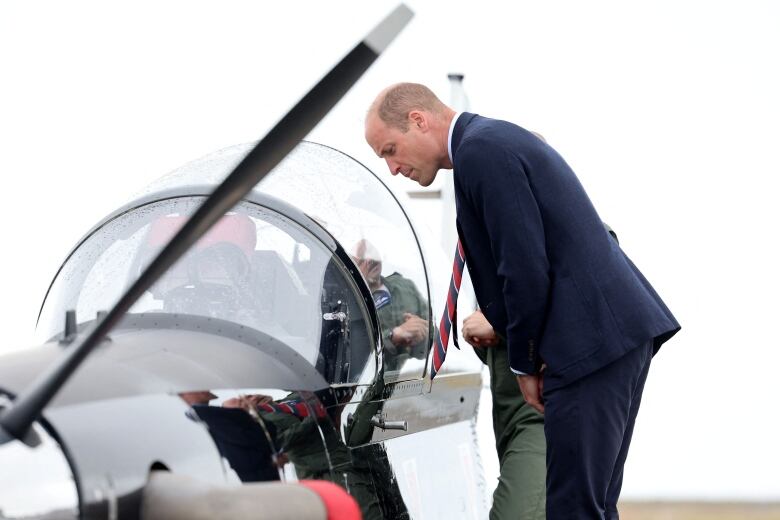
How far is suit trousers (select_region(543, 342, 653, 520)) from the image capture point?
3.45 meters

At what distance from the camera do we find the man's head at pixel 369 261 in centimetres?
352

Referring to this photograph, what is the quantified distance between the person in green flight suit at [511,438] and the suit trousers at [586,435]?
60cm

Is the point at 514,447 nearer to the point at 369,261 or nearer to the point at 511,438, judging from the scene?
the point at 511,438

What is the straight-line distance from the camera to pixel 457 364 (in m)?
4.96

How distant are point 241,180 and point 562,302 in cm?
177

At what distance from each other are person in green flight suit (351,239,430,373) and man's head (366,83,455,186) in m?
0.46

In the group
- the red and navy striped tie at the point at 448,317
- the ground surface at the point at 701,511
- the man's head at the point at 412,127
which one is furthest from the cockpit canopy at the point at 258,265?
the ground surface at the point at 701,511

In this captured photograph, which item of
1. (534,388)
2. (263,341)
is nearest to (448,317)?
(534,388)

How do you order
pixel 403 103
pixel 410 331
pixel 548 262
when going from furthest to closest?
pixel 403 103, pixel 410 331, pixel 548 262

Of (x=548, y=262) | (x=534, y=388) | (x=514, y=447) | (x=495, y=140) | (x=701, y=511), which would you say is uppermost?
(x=495, y=140)

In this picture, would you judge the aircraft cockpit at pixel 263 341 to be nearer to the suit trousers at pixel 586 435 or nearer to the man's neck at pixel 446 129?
the man's neck at pixel 446 129

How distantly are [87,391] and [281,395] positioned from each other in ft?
2.28

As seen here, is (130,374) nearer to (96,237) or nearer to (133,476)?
(133,476)

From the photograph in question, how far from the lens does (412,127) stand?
3.92 m
